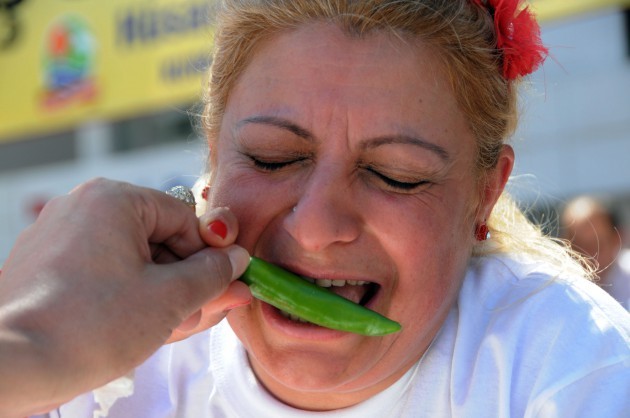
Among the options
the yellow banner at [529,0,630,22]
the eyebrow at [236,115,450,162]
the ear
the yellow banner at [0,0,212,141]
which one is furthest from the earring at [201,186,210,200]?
the yellow banner at [0,0,212,141]

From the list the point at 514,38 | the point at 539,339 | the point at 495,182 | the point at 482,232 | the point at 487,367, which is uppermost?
the point at 514,38

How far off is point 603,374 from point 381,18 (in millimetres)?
1061

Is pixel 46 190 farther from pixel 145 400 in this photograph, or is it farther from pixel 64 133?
pixel 145 400

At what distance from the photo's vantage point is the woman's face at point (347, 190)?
2037 mm

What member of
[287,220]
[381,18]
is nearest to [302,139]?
[287,220]

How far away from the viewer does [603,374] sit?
6.46 ft

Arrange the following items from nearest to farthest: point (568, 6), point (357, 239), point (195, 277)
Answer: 1. point (195, 277)
2. point (357, 239)
3. point (568, 6)

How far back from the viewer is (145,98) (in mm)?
11617

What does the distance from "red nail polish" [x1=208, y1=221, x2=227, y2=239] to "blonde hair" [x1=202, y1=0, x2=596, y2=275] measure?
0.57m

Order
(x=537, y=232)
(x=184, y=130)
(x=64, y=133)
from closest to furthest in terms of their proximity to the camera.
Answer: (x=537, y=232) < (x=184, y=130) < (x=64, y=133)

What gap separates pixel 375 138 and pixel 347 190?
15 centimetres

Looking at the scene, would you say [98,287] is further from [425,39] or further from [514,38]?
[514,38]

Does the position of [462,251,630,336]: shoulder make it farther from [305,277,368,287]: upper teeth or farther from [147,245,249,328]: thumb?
[147,245,249,328]: thumb

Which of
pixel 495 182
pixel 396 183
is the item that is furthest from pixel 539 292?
pixel 396 183
